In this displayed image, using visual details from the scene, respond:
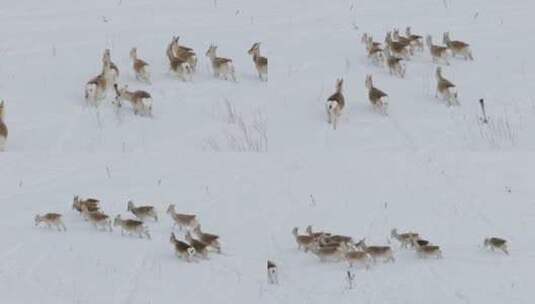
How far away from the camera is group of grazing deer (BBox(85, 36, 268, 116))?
12.9m

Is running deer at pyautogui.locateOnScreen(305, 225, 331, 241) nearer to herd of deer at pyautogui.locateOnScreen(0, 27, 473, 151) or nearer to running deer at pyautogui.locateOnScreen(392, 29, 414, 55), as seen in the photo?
herd of deer at pyautogui.locateOnScreen(0, 27, 473, 151)

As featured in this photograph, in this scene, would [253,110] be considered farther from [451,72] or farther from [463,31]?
[463,31]

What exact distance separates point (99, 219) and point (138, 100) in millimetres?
3973

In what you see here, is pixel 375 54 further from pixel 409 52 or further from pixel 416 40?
pixel 416 40

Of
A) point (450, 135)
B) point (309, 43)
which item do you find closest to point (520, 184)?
point (450, 135)

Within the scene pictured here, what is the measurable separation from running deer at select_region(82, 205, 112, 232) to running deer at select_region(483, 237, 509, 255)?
368 cm

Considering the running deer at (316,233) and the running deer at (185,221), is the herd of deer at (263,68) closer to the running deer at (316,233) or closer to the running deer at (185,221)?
the running deer at (185,221)

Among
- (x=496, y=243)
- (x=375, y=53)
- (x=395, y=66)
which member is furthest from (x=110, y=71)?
(x=496, y=243)

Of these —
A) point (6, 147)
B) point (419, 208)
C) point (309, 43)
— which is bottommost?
point (419, 208)

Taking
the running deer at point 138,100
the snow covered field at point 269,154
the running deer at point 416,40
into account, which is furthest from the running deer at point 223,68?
the running deer at point 416,40

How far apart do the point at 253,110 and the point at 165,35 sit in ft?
12.5

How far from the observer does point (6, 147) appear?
38.7ft

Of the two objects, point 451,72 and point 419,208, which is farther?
point 451,72

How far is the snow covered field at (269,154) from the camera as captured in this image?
8000mm
